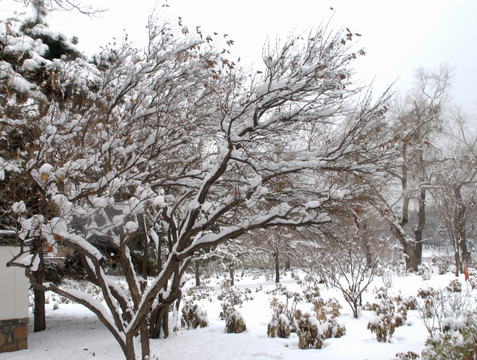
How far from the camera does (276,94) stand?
15.9 feet

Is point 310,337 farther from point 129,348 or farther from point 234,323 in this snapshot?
point 129,348

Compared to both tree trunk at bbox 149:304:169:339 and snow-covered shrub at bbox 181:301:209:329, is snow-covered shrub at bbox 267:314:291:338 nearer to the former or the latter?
snow-covered shrub at bbox 181:301:209:329

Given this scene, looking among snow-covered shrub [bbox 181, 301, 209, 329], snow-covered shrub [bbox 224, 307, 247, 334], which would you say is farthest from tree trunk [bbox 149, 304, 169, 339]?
snow-covered shrub [bbox 224, 307, 247, 334]

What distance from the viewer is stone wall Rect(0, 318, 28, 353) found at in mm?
7496

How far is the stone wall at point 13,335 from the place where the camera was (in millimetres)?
7496

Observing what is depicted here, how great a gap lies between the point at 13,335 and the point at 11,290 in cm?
98

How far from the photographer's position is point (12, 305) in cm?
772

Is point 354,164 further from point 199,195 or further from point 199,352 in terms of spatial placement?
point 199,352

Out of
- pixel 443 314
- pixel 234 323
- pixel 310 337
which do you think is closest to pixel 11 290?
pixel 234 323

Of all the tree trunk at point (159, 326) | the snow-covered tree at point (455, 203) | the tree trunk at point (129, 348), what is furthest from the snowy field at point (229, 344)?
the snow-covered tree at point (455, 203)

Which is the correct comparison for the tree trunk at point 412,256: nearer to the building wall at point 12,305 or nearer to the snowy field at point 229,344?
the snowy field at point 229,344

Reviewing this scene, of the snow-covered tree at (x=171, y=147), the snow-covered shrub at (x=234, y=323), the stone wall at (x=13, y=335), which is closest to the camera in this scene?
the snow-covered tree at (x=171, y=147)

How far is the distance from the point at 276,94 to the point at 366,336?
5.46 m

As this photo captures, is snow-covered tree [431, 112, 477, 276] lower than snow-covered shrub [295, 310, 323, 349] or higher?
higher
